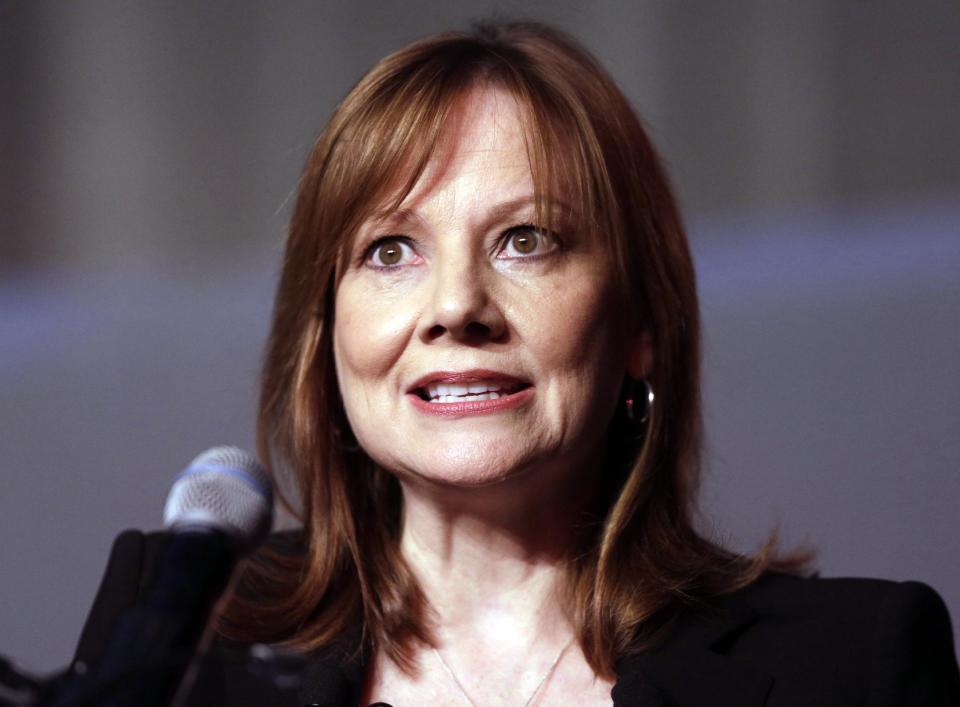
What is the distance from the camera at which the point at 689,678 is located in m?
1.97

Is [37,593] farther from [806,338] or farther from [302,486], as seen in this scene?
[806,338]

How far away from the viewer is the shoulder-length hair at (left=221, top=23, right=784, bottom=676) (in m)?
2.03

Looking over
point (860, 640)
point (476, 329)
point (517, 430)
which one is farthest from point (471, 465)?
point (860, 640)

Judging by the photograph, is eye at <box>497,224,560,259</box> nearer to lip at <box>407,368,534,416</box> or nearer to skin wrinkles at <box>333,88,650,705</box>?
skin wrinkles at <box>333,88,650,705</box>

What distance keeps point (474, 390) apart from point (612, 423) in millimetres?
393

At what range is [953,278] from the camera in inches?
124

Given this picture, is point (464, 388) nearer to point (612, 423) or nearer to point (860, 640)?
point (612, 423)

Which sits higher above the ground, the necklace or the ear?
the ear

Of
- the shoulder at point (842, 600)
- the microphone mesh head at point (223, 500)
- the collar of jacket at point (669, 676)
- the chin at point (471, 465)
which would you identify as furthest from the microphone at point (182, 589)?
the shoulder at point (842, 600)

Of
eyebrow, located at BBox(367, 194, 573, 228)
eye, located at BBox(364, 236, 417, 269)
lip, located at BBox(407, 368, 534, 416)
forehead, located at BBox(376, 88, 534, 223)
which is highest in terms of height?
forehead, located at BBox(376, 88, 534, 223)

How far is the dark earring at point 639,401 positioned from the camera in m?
2.19

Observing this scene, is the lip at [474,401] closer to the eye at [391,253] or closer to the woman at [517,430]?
the woman at [517,430]

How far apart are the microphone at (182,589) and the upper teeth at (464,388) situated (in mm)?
639

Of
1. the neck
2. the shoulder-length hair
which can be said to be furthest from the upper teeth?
the shoulder-length hair
